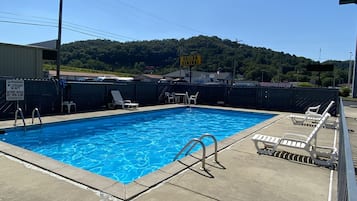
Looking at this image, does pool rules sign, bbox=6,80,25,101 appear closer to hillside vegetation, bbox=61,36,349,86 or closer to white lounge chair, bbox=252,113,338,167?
white lounge chair, bbox=252,113,338,167

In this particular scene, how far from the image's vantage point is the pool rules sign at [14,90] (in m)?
7.34

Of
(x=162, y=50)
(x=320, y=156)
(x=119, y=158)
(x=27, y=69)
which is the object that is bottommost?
(x=119, y=158)

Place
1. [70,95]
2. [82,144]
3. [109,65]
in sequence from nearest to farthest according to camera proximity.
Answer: [82,144] → [70,95] → [109,65]

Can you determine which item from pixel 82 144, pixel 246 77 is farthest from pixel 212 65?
pixel 82 144

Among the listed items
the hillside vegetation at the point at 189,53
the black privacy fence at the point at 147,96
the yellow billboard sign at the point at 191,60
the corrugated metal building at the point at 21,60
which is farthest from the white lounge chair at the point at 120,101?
the hillside vegetation at the point at 189,53

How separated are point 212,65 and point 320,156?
5877cm

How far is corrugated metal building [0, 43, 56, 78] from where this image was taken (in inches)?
429

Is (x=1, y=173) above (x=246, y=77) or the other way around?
the other way around

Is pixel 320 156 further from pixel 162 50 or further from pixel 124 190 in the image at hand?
pixel 162 50

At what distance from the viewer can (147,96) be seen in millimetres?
15289

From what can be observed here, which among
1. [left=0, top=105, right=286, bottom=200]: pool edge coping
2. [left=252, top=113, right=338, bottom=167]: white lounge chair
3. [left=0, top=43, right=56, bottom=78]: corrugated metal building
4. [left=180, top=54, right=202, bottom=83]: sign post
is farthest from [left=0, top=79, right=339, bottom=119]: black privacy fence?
[left=180, top=54, right=202, bottom=83]: sign post

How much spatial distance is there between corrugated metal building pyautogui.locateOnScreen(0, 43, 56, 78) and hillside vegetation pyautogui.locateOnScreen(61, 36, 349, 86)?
3942cm

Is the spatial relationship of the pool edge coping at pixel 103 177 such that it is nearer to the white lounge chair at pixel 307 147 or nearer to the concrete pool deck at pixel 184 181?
the concrete pool deck at pixel 184 181

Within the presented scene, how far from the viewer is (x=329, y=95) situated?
12977mm
